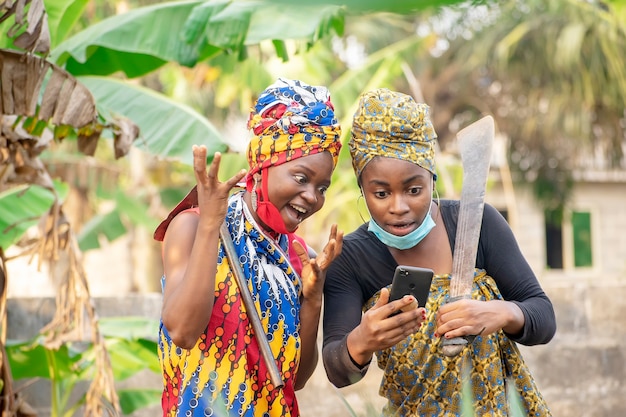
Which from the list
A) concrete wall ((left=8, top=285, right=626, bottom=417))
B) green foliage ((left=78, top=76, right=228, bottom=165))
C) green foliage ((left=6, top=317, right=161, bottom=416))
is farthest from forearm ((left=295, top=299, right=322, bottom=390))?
concrete wall ((left=8, top=285, right=626, bottom=417))

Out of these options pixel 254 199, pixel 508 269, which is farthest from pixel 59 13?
pixel 508 269

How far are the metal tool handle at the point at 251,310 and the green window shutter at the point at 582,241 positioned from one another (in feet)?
55.5

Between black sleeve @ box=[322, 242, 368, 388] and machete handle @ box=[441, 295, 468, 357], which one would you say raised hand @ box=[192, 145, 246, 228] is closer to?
black sleeve @ box=[322, 242, 368, 388]

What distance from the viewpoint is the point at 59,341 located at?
4168mm

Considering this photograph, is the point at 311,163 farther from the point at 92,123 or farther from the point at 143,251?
the point at 143,251

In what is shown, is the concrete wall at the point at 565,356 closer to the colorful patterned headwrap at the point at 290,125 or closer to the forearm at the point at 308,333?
the forearm at the point at 308,333

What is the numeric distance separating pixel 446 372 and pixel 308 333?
341 mm

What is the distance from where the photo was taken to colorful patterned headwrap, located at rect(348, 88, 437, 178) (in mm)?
2062

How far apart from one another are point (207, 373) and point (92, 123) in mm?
1994

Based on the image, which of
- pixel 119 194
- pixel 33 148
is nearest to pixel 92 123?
pixel 33 148

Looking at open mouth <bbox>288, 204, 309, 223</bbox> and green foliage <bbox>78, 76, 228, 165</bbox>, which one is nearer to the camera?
open mouth <bbox>288, 204, 309, 223</bbox>

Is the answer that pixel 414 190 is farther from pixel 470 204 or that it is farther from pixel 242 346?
pixel 242 346

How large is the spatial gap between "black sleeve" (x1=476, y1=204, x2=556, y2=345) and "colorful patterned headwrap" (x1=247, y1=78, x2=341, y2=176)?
Answer: 43 cm

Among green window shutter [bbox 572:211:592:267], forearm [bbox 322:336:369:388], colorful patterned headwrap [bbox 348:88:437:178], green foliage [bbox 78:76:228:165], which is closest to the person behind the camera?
forearm [bbox 322:336:369:388]
